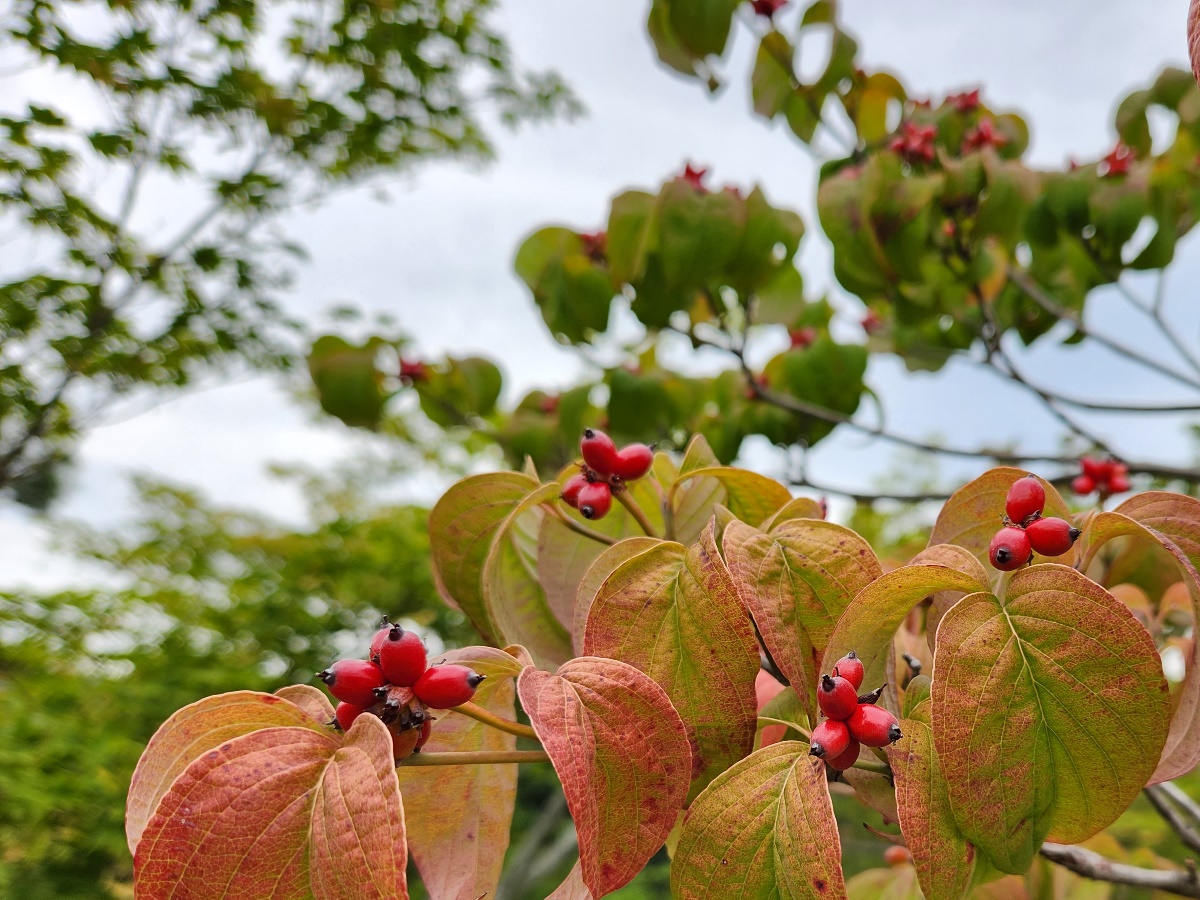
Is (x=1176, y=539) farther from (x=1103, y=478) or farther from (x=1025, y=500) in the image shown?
(x=1103, y=478)

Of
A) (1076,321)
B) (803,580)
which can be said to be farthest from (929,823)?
(1076,321)

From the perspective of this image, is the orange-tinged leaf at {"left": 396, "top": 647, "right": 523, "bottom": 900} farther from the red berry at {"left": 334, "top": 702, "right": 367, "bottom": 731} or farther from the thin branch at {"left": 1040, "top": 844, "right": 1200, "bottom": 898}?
the thin branch at {"left": 1040, "top": 844, "right": 1200, "bottom": 898}

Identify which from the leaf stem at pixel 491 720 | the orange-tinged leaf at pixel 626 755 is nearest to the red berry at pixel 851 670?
the orange-tinged leaf at pixel 626 755

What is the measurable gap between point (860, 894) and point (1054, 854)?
551 millimetres

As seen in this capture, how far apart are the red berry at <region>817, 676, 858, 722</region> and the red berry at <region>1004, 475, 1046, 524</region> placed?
22 centimetres

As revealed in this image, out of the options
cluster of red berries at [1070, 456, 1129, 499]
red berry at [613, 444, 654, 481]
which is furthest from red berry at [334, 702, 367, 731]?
cluster of red berries at [1070, 456, 1129, 499]

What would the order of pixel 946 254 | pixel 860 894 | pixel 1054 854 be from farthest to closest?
pixel 946 254 < pixel 860 894 < pixel 1054 854

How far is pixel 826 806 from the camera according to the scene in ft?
1.54

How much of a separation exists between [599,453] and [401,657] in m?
0.29

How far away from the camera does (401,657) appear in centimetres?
51

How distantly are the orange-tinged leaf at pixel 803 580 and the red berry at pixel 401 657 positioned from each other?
23cm

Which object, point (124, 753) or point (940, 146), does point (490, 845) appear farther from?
point (124, 753)

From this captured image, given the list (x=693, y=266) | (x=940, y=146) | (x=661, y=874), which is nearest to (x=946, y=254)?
(x=940, y=146)

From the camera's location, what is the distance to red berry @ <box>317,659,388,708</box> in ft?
1.64
